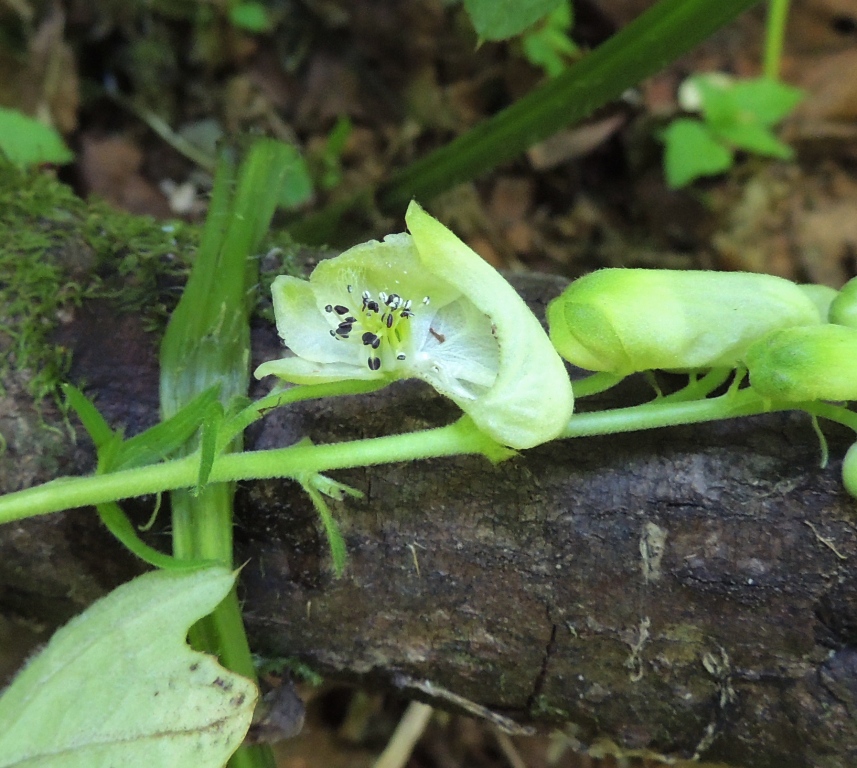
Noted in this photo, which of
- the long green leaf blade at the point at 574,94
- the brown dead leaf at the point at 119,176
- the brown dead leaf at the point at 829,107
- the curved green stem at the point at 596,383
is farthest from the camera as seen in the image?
the brown dead leaf at the point at 829,107

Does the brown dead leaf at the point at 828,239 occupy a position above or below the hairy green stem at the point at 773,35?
below

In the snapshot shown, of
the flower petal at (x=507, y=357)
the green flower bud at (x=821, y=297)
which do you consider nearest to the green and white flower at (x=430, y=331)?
the flower petal at (x=507, y=357)

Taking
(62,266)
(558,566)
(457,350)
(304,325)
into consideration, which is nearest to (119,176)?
(62,266)

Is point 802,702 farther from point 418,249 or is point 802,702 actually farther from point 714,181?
point 714,181

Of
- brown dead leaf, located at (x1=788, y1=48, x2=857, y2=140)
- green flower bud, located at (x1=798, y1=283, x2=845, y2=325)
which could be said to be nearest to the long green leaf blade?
green flower bud, located at (x1=798, y1=283, x2=845, y2=325)

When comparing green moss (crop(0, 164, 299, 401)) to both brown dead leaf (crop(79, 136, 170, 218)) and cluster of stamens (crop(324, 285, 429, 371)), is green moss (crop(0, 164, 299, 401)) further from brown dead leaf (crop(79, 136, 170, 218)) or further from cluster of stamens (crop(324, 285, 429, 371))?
brown dead leaf (crop(79, 136, 170, 218))

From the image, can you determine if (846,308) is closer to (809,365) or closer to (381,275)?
(809,365)

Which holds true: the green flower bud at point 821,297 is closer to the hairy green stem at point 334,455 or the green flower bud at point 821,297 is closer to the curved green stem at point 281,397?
the hairy green stem at point 334,455
